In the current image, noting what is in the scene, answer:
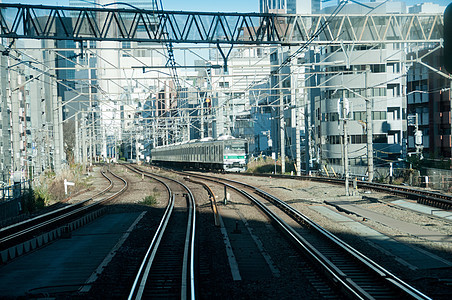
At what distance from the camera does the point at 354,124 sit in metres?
40.3

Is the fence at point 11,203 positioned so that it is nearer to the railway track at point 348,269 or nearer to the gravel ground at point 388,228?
the railway track at point 348,269

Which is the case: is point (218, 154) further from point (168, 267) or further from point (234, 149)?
point (168, 267)

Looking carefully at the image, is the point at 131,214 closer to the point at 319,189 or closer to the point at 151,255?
the point at 151,255

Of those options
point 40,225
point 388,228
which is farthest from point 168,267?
point 40,225

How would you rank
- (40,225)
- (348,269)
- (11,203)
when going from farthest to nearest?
(11,203)
(40,225)
(348,269)

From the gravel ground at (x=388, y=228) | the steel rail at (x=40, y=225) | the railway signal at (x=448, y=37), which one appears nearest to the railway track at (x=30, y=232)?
the steel rail at (x=40, y=225)

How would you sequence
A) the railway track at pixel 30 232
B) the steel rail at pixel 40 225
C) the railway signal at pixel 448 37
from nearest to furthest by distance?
the railway signal at pixel 448 37, the railway track at pixel 30 232, the steel rail at pixel 40 225

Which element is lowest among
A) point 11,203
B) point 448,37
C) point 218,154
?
point 11,203

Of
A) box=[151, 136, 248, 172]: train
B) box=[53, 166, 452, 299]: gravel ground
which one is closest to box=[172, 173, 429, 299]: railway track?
box=[53, 166, 452, 299]: gravel ground

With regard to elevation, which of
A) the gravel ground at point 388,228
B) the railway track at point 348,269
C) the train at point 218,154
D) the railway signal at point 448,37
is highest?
the railway signal at point 448,37

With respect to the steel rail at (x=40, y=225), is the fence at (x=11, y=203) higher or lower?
higher

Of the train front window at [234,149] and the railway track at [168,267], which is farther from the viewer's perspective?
the train front window at [234,149]

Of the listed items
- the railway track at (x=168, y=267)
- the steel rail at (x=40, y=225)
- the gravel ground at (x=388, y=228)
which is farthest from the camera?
the steel rail at (x=40, y=225)

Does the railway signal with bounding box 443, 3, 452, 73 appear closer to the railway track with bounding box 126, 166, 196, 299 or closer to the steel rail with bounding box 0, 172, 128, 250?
the railway track with bounding box 126, 166, 196, 299
